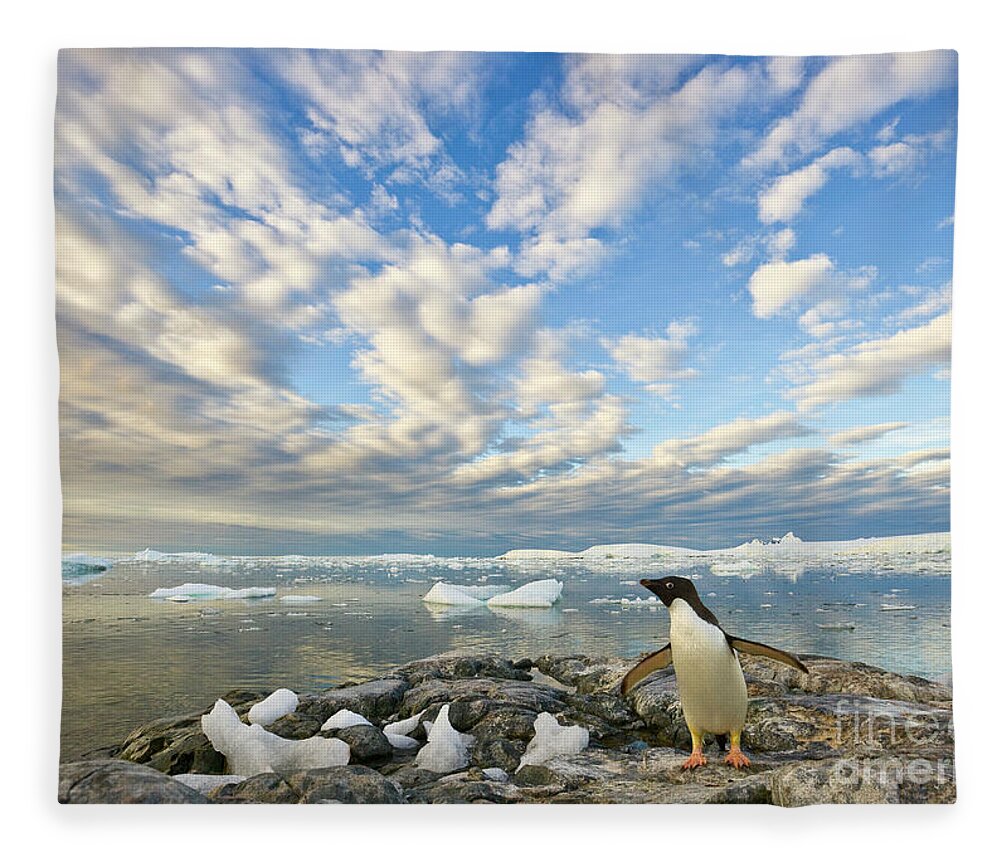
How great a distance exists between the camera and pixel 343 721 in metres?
2.01

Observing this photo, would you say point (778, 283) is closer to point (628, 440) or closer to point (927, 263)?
point (927, 263)

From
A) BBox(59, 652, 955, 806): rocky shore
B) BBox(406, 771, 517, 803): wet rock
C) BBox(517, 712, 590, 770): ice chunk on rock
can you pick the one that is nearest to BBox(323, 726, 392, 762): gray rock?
BBox(59, 652, 955, 806): rocky shore

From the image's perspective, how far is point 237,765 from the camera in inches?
78.2

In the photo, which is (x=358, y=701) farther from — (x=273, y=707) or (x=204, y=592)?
(x=204, y=592)

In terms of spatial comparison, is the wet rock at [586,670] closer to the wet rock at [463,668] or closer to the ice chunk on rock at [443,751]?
the wet rock at [463,668]

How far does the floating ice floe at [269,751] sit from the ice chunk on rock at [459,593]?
0.44 metres

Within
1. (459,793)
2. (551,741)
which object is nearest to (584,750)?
(551,741)

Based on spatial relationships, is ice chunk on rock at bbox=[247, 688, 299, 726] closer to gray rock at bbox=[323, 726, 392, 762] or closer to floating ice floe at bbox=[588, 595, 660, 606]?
gray rock at bbox=[323, 726, 392, 762]

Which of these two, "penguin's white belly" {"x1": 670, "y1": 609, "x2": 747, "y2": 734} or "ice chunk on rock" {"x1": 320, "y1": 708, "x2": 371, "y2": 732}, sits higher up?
"penguin's white belly" {"x1": 670, "y1": 609, "x2": 747, "y2": 734}

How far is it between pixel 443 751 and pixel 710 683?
0.71m

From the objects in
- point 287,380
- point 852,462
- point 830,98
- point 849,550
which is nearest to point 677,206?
point 830,98

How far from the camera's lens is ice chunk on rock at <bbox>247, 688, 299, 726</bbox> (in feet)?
6.61

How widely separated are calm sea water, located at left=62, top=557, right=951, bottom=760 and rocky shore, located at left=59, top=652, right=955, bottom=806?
0.06 metres
